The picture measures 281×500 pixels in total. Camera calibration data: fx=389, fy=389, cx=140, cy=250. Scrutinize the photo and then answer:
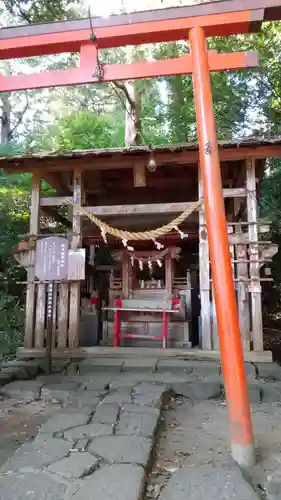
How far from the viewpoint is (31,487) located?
8.70 ft

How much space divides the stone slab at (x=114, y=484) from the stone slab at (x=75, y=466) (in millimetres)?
87

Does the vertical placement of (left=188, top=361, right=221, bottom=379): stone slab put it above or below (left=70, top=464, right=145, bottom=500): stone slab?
above

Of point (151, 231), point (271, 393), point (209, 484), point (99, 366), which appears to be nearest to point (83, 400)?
point (99, 366)

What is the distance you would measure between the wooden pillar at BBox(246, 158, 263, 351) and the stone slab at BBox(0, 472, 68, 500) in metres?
4.91

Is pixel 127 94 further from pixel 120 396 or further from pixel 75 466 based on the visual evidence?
pixel 75 466

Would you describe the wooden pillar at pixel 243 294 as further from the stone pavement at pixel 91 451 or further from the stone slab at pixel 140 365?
the stone pavement at pixel 91 451

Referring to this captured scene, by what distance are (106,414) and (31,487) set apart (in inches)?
66.9

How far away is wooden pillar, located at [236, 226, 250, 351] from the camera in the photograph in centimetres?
695

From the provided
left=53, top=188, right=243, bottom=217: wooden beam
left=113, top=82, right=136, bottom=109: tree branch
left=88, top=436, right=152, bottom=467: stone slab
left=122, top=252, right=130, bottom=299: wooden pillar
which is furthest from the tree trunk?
left=88, top=436, right=152, bottom=467: stone slab

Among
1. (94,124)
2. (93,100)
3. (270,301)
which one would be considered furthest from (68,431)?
(93,100)

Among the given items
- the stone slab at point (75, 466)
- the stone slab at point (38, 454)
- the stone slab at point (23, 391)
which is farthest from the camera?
the stone slab at point (23, 391)

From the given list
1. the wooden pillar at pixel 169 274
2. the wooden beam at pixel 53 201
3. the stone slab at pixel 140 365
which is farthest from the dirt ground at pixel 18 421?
the wooden pillar at pixel 169 274

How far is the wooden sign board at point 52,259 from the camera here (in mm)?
6781

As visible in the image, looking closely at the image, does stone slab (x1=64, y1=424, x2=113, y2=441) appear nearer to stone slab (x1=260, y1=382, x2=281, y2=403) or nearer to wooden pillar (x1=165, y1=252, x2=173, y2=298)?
stone slab (x1=260, y1=382, x2=281, y2=403)
